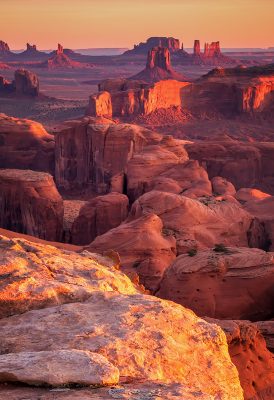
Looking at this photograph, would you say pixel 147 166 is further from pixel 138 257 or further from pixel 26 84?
pixel 26 84

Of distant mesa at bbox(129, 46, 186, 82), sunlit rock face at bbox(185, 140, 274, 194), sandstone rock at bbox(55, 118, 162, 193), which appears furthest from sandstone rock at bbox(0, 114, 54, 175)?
distant mesa at bbox(129, 46, 186, 82)

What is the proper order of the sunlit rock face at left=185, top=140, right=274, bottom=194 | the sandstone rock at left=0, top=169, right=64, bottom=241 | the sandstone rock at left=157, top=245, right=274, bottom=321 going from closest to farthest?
the sandstone rock at left=157, top=245, right=274, bottom=321
the sandstone rock at left=0, top=169, right=64, bottom=241
the sunlit rock face at left=185, top=140, right=274, bottom=194

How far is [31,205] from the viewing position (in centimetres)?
3188

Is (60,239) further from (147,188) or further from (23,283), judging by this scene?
(23,283)

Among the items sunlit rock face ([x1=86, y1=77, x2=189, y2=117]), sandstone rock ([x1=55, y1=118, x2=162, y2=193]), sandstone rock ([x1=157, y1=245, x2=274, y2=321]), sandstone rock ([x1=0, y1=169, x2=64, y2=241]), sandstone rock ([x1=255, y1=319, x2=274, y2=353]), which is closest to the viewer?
sandstone rock ([x1=255, y1=319, x2=274, y2=353])

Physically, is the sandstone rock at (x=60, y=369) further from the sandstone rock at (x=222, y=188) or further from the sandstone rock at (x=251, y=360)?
the sandstone rock at (x=222, y=188)

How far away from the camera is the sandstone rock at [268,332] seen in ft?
37.2

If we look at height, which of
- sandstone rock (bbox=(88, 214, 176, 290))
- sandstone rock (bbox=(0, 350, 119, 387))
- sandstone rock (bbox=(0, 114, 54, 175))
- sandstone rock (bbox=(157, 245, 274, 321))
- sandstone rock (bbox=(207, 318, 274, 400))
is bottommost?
sandstone rock (bbox=(0, 114, 54, 175))

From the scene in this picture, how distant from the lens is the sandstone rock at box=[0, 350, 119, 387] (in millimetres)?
4984

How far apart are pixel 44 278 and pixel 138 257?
13.2 m

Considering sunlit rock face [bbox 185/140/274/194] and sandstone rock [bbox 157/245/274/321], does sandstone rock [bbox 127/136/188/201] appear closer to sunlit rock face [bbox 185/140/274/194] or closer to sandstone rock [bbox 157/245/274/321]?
sunlit rock face [bbox 185/140/274/194]

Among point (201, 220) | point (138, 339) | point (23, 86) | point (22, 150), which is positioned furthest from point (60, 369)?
point (23, 86)

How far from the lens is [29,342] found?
5.91 metres

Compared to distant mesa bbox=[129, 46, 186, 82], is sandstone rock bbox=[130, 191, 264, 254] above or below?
above
